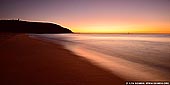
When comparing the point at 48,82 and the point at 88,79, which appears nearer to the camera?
the point at 48,82

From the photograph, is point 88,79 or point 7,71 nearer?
point 88,79

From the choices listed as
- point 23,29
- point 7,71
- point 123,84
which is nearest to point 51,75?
point 7,71

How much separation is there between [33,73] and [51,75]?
734 millimetres

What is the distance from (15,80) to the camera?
6098mm

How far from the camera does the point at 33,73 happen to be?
720cm

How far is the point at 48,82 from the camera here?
6020 mm

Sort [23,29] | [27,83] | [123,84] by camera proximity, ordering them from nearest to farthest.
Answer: [27,83]
[123,84]
[23,29]

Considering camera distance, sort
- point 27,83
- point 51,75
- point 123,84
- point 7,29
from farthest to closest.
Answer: point 7,29 < point 51,75 < point 123,84 < point 27,83

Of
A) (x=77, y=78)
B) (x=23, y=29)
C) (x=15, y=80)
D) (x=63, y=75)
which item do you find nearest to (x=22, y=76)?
(x=15, y=80)

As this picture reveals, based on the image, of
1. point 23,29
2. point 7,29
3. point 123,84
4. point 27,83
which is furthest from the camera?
point 23,29

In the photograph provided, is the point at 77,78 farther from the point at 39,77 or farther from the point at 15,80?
the point at 15,80

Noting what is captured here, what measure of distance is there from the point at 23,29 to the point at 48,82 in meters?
198

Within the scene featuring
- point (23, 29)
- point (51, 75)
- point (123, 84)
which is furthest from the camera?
point (23, 29)

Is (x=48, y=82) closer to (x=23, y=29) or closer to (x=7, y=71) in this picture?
(x=7, y=71)
